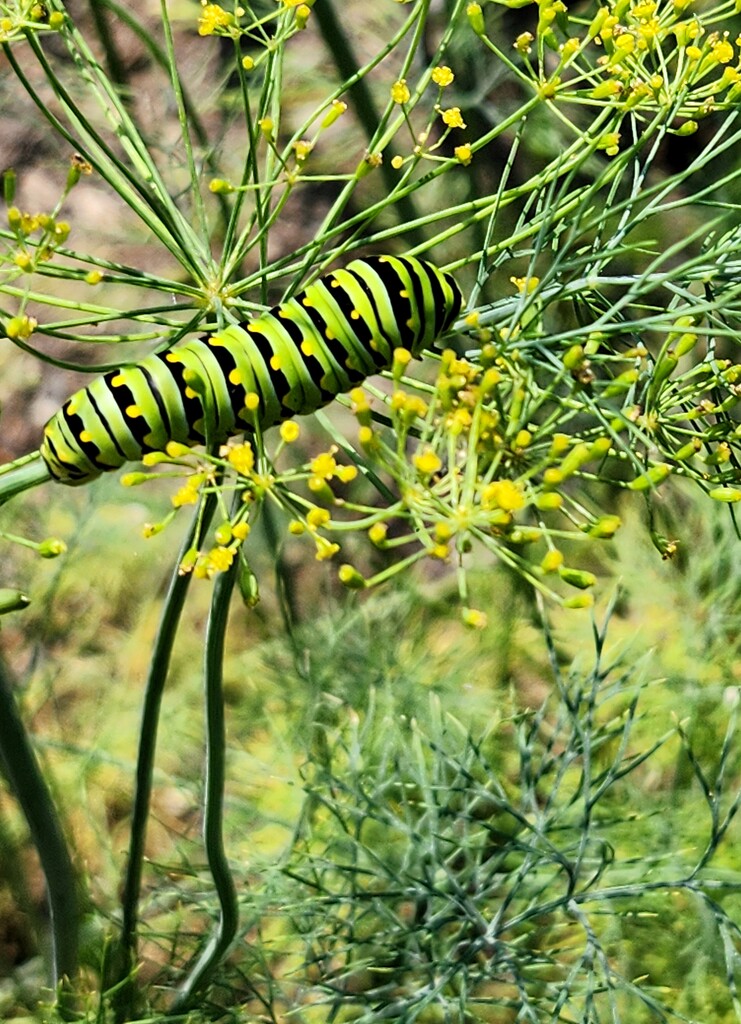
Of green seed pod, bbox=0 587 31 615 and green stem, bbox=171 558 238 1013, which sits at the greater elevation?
green seed pod, bbox=0 587 31 615

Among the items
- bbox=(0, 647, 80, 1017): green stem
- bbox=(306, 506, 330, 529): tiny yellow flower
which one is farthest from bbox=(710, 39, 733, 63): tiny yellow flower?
bbox=(0, 647, 80, 1017): green stem

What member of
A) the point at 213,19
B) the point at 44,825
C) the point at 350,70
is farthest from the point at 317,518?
the point at 350,70

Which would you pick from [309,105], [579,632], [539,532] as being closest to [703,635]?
[579,632]

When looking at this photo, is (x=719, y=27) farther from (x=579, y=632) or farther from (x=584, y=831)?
(x=584, y=831)

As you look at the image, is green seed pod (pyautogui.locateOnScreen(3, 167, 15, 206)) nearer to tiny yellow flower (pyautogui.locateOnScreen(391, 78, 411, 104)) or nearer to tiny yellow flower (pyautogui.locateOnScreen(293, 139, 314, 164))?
tiny yellow flower (pyautogui.locateOnScreen(293, 139, 314, 164))

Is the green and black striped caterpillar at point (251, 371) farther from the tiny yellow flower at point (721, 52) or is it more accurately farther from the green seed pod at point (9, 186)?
the tiny yellow flower at point (721, 52)
